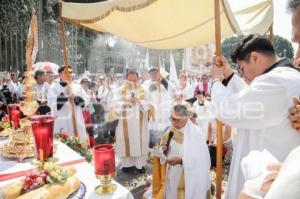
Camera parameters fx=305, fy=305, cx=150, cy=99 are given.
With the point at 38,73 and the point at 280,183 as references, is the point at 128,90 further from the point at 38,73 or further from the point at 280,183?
the point at 280,183

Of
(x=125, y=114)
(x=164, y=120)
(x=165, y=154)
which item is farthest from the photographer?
(x=164, y=120)

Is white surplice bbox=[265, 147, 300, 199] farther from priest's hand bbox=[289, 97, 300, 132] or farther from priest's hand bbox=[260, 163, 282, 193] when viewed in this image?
priest's hand bbox=[289, 97, 300, 132]

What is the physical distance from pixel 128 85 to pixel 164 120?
224cm

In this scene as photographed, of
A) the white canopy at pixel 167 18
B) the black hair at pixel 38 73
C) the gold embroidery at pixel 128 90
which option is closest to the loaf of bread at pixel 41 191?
the white canopy at pixel 167 18

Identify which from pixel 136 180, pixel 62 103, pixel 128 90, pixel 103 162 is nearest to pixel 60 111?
pixel 62 103

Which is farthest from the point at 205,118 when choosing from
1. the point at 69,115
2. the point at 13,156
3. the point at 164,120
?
the point at 13,156

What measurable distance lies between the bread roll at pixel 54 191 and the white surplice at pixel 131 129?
163 inches

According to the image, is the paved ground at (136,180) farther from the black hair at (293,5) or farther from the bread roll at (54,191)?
the black hair at (293,5)

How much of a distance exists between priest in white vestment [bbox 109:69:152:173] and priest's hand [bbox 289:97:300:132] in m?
4.03

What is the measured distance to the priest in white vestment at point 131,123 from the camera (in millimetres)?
5938

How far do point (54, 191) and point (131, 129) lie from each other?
14.3 feet

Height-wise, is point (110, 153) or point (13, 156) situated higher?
point (110, 153)

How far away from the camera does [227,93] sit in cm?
253

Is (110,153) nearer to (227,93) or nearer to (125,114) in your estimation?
(227,93)
